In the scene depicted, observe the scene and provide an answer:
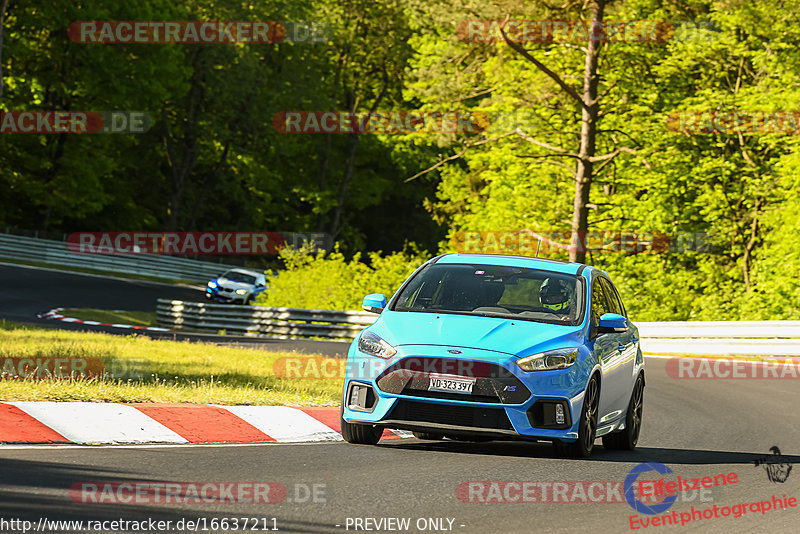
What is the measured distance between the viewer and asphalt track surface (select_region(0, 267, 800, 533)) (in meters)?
6.79

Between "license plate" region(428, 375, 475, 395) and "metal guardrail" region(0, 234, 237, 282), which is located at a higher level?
"license plate" region(428, 375, 475, 395)

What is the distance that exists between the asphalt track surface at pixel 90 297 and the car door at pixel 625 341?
1356cm

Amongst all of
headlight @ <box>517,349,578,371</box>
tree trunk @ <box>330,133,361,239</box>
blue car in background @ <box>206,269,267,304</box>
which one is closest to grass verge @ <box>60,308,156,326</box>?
blue car in background @ <box>206,269,267,304</box>

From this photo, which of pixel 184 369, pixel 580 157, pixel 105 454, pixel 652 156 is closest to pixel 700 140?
pixel 652 156

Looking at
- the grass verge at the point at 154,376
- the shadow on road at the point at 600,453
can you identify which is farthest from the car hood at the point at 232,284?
the shadow on road at the point at 600,453

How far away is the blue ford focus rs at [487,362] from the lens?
9.57 m

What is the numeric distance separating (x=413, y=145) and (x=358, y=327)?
34511mm

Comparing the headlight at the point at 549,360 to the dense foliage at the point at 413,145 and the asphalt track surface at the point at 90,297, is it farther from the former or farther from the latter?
the dense foliage at the point at 413,145

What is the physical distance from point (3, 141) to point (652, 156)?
1348 inches

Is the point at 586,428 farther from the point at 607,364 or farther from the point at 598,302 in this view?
Result: the point at 598,302

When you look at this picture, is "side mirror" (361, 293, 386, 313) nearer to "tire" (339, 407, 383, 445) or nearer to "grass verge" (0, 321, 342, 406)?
"tire" (339, 407, 383, 445)

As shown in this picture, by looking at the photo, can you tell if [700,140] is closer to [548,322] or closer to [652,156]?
[652,156]

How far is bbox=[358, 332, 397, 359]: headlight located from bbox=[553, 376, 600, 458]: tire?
5.08 feet

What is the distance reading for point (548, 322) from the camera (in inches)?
411
